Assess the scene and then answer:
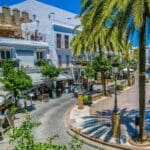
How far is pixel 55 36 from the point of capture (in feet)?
153

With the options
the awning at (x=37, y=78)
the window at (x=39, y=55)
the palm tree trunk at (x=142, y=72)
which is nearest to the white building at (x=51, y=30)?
the window at (x=39, y=55)

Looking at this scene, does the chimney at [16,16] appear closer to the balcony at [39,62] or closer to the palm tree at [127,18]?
the balcony at [39,62]

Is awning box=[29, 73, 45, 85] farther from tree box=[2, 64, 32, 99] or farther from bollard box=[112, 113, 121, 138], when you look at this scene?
bollard box=[112, 113, 121, 138]

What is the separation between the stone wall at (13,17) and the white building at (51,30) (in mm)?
1302

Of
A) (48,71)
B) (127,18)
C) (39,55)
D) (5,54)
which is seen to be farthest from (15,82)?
(39,55)

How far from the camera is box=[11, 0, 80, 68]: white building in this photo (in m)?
45.8

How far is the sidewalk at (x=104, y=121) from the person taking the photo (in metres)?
19.5

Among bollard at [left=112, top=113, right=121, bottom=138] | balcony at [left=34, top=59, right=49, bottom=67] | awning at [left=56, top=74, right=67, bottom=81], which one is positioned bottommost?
bollard at [left=112, top=113, right=121, bottom=138]

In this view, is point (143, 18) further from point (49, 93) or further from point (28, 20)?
point (28, 20)

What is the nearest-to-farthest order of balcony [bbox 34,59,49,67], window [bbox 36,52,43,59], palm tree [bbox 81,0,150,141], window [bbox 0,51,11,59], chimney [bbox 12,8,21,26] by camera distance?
palm tree [bbox 81,0,150,141] < window [bbox 0,51,11,59] < balcony [bbox 34,59,49,67] < window [bbox 36,52,43,59] < chimney [bbox 12,8,21,26]

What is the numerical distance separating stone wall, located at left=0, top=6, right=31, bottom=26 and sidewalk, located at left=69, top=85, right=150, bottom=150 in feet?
58.9

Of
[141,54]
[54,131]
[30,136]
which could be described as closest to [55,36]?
[54,131]

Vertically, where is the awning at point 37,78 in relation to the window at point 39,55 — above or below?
below

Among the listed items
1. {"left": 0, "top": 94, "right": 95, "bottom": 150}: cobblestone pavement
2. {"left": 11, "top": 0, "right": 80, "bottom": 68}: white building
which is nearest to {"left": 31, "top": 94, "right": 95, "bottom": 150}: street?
{"left": 0, "top": 94, "right": 95, "bottom": 150}: cobblestone pavement
